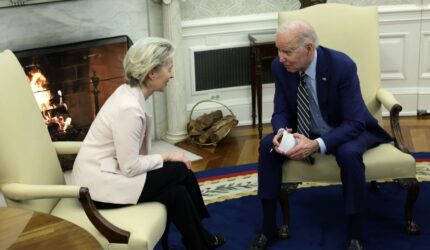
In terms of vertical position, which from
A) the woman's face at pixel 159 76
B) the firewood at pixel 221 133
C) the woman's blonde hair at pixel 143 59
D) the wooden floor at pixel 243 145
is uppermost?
the woman's blonde hair at pixel 143 59

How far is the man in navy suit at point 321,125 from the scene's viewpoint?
281cm

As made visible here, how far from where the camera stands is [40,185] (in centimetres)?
237

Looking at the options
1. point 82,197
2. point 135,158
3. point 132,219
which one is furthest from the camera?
point 135,158

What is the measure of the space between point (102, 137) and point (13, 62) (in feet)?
1.51

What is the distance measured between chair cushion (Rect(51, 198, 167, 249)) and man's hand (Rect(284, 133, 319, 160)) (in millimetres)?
655

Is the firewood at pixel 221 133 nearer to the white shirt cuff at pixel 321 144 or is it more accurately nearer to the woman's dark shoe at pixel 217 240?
the woman's dark shoe at pixel 217 240

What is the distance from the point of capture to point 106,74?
4203 millimetres

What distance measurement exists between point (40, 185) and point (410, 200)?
1.68 meters

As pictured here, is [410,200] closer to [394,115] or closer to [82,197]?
[394,115]

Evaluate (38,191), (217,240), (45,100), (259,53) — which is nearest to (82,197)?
(38,191)

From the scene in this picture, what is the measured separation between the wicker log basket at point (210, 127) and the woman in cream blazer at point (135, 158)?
167 centimetres

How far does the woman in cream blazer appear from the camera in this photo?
8.15 ft

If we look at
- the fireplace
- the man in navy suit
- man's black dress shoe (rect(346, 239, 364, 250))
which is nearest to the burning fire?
the fireplace

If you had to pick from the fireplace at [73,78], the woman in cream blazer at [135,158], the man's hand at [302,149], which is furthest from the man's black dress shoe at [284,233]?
the fireplace at [73,78]
